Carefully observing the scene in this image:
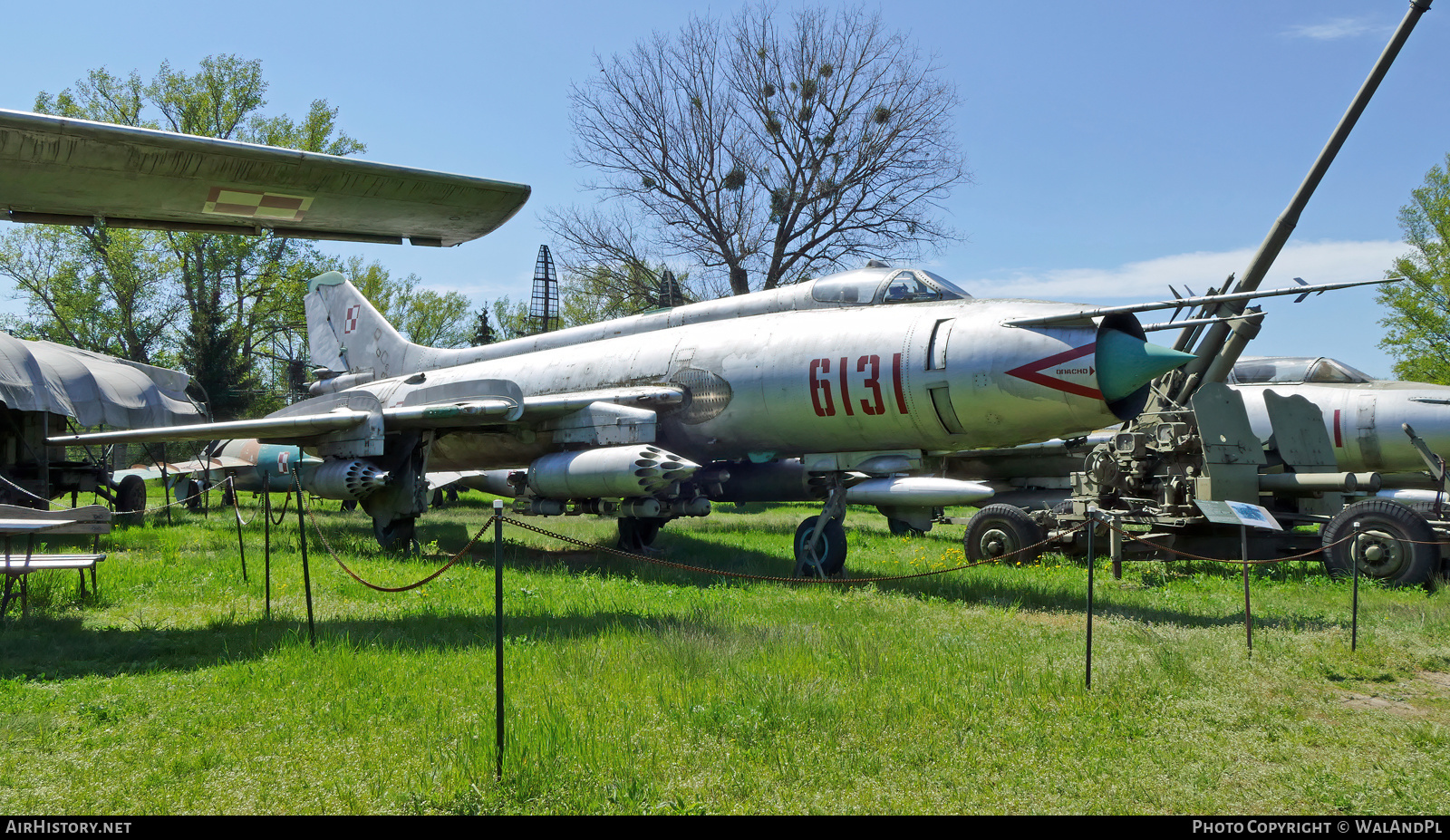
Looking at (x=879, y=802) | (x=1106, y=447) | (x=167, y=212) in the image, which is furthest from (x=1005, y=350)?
(x=167, y=212)

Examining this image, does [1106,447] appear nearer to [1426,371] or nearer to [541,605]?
[541,605]

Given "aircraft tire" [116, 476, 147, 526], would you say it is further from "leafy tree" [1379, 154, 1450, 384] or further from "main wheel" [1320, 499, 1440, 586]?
"leafy tree" [1379, 154, 1450, 384]

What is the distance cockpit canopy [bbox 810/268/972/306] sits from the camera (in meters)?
10.3

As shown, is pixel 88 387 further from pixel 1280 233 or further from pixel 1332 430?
pixel 1332 430

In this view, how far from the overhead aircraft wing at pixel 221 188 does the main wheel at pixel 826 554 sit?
205 inches

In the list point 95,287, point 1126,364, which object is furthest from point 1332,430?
point 95,287

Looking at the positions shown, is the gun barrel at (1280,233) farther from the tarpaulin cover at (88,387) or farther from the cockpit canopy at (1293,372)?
the tarpaulin cover at (88,387)

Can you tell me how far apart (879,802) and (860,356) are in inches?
248

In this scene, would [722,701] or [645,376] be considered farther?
[645,376]

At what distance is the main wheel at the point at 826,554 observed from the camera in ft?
34.6

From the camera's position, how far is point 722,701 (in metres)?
5.33

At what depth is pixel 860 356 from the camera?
9781 mm

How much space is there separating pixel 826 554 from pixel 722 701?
5.35m

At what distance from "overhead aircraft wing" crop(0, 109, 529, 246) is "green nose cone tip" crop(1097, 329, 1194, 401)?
547cm
